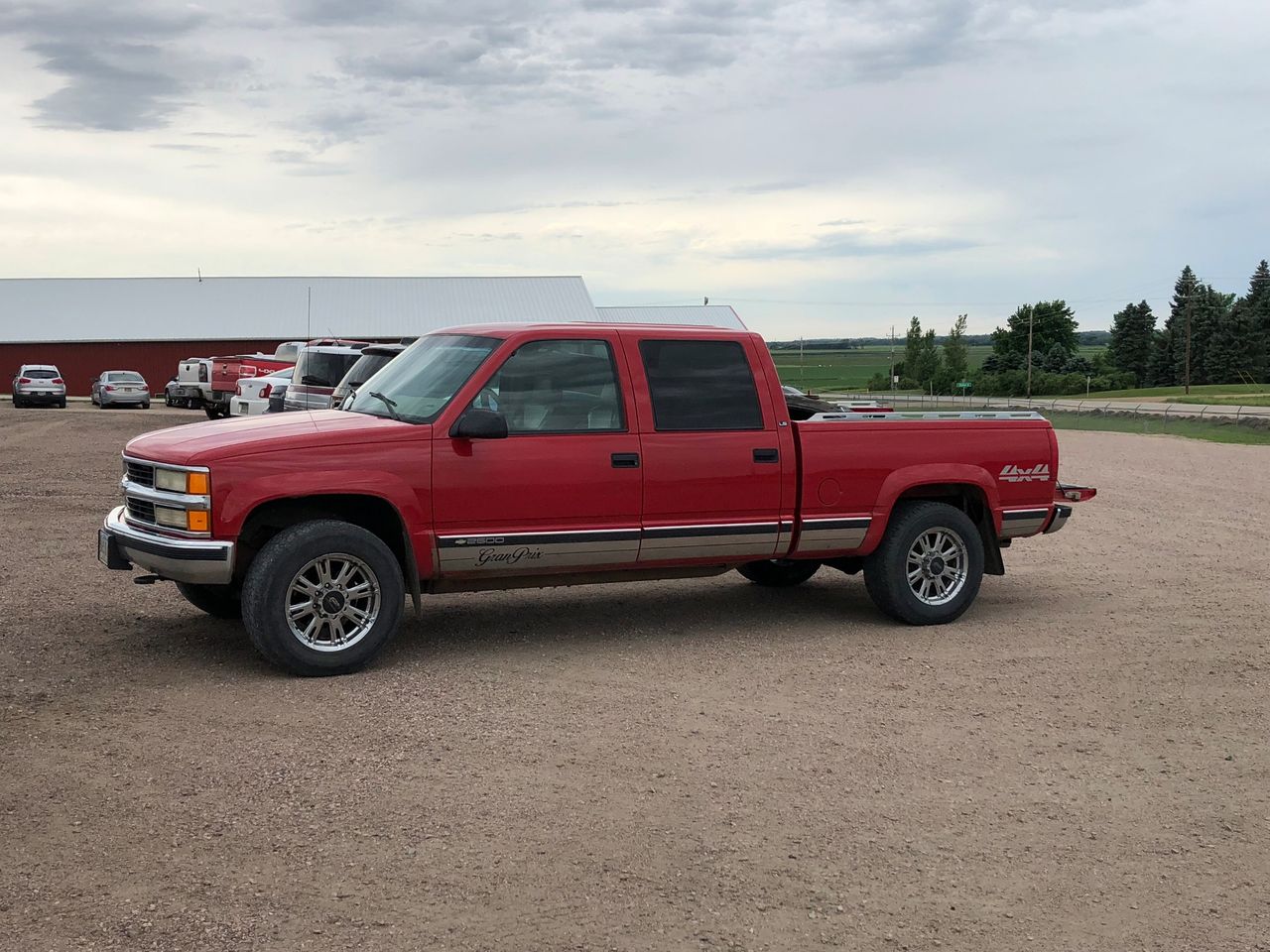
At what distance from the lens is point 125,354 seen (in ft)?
224

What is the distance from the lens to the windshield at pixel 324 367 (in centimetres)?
1981

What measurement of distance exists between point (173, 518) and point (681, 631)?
324 centimetres

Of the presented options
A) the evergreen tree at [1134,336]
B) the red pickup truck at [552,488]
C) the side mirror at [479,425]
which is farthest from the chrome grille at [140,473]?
the evergreen tree at [1134,336]

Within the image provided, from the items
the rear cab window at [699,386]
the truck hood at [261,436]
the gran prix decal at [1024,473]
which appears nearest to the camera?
the truck hood at [261,436]

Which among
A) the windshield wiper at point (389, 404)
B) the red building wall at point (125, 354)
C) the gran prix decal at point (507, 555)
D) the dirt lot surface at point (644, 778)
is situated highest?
the red building wall at point (125, 354)

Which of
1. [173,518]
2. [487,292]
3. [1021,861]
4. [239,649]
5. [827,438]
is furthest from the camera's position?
[487,292]

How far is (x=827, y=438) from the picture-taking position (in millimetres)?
8555

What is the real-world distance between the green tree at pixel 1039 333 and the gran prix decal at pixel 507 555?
125 m

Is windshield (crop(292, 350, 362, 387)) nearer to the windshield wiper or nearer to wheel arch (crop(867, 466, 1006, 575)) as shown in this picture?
the windshield wiper

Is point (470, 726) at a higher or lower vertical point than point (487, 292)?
lower

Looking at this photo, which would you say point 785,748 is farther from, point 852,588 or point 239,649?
point 852,588

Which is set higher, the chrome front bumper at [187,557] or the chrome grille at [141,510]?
the chrome grille at [141,510]

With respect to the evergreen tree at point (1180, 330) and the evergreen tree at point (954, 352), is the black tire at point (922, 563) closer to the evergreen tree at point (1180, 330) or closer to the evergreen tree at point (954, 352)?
the evergreen tree at point (1180, 330)

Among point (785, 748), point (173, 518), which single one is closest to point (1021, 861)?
point (785, 748)
